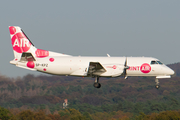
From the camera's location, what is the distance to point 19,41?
40.2 metres

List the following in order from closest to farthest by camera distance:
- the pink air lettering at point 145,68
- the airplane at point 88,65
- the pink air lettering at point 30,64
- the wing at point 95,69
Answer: the wing at point 95,69, the airplane at point 88,65, the pink air lettering at point 145,68, the pink air lettering at point 30,64

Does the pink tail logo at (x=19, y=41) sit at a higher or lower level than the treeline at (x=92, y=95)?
higher

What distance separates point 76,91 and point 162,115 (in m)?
77.9

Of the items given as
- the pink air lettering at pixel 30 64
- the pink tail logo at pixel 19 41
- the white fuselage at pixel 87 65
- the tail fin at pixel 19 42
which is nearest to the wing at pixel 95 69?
the white fuselage at pixel 87 65

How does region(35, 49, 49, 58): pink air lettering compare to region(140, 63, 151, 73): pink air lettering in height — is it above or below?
above

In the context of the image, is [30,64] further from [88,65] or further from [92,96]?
[92,96]

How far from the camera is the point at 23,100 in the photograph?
137 metres

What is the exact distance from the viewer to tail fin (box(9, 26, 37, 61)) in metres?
40.0

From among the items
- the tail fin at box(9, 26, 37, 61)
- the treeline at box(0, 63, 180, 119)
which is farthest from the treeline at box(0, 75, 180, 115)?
the tail fin at box(9, 26, 37, 61)

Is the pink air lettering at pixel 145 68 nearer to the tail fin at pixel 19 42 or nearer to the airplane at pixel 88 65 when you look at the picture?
the airplane at pixel 88 65

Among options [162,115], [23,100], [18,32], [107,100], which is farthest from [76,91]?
[18,32]

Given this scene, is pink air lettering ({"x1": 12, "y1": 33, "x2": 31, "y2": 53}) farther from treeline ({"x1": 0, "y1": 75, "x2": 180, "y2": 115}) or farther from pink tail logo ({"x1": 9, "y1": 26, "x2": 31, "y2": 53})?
treeline ({"x1": 0, "y1": 75, "x2": 180, "y2": 115})

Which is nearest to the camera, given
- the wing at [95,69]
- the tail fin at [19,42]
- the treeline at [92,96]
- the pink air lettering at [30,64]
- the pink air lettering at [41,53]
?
the wing at [95,69]

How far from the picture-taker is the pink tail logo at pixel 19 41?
40.1 metres
